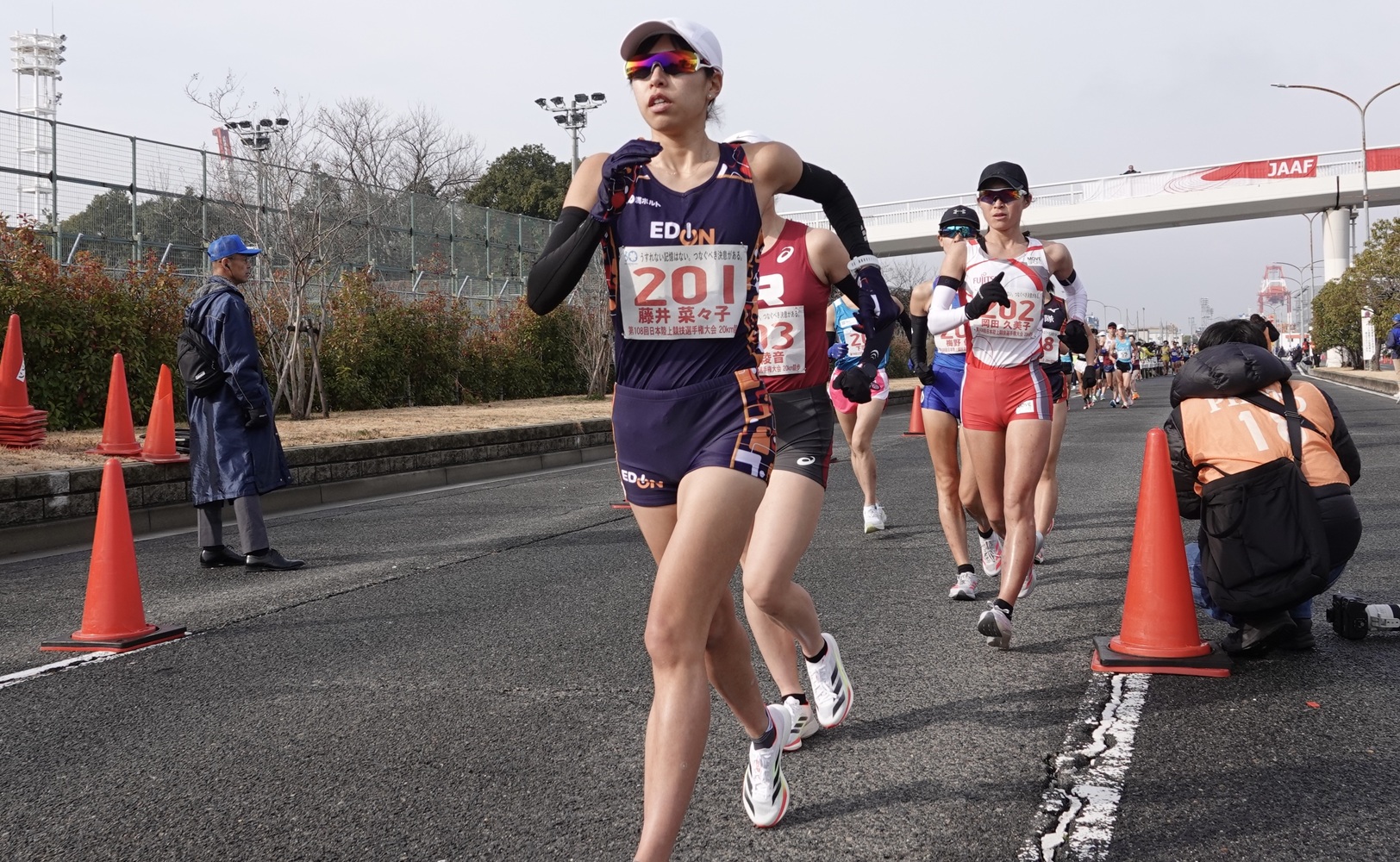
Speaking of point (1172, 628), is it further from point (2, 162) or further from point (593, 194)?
point (2, 162)

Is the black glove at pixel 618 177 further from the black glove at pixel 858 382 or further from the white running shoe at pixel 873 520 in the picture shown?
the white running shoe at pixel 873 520

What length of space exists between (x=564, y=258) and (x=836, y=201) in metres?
1.04

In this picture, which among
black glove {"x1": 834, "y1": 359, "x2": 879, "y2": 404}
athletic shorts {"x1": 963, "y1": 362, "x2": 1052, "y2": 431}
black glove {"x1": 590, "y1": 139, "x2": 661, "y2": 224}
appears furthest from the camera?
athletic shorts {"x1": 963, "y1": 362, "x2": 1052, "y2": 431}

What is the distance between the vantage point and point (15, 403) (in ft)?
38.2

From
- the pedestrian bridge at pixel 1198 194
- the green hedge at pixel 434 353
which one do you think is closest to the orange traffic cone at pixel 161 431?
the green hedge at pixel 434 353

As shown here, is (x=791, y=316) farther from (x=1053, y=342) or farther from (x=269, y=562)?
(x=269, y=562)

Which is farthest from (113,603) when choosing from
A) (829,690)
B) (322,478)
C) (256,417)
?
(322,478)

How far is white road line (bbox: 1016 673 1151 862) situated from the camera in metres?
3.17

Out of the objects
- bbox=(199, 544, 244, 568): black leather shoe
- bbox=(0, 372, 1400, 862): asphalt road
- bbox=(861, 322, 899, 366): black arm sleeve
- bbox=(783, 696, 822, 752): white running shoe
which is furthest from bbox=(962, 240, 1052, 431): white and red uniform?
bbox=(199, 544, 244, 568): black leather shoe

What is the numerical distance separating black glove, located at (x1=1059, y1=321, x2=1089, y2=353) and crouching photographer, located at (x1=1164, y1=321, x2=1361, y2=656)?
1.09 m

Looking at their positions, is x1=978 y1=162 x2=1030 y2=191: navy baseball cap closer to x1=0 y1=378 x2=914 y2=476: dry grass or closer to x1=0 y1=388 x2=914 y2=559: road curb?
x1=0 y1=388 x2=914 y2=559: road curb

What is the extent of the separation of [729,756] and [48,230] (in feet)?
53.1

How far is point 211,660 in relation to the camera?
18.1ft

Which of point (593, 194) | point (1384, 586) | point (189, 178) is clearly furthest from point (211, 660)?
point (189, 178)
